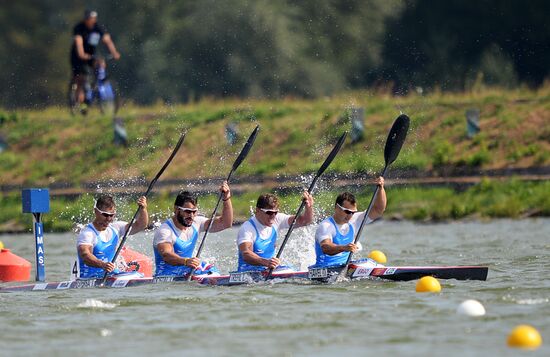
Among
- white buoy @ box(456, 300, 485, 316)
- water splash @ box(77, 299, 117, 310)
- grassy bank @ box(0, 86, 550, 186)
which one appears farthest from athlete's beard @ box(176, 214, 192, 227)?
grassy bank @ box(0, 86, 550, 186)

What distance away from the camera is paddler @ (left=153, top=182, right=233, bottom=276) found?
14602 millimetres

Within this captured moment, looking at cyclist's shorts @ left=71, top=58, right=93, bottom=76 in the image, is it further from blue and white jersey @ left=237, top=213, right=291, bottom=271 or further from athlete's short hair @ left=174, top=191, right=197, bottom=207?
blue and white jersey @ left=237, top=213, right=291, bottom=271

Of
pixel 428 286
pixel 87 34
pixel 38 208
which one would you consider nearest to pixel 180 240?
pixel 38 208

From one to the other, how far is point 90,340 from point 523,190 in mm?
13870

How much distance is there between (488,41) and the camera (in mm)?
37750

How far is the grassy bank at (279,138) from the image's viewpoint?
25.3m

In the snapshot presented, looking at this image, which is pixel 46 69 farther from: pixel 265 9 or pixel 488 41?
pixel 488 41

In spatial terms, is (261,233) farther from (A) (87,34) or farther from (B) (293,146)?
(A) (87,34)

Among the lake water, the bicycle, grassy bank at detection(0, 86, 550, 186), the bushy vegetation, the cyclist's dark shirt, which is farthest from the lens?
the bushy vegetation

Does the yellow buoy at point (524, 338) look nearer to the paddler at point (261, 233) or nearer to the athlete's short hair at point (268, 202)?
the paddler at point (261, 233)

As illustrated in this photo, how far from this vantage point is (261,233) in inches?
575

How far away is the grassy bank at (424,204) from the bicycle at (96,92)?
375cm

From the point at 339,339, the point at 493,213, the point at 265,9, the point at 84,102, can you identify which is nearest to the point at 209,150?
the point at 84,102

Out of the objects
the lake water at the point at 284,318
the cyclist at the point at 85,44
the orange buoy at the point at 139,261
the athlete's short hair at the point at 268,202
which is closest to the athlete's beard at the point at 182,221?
the lake water at the point at 284,318
